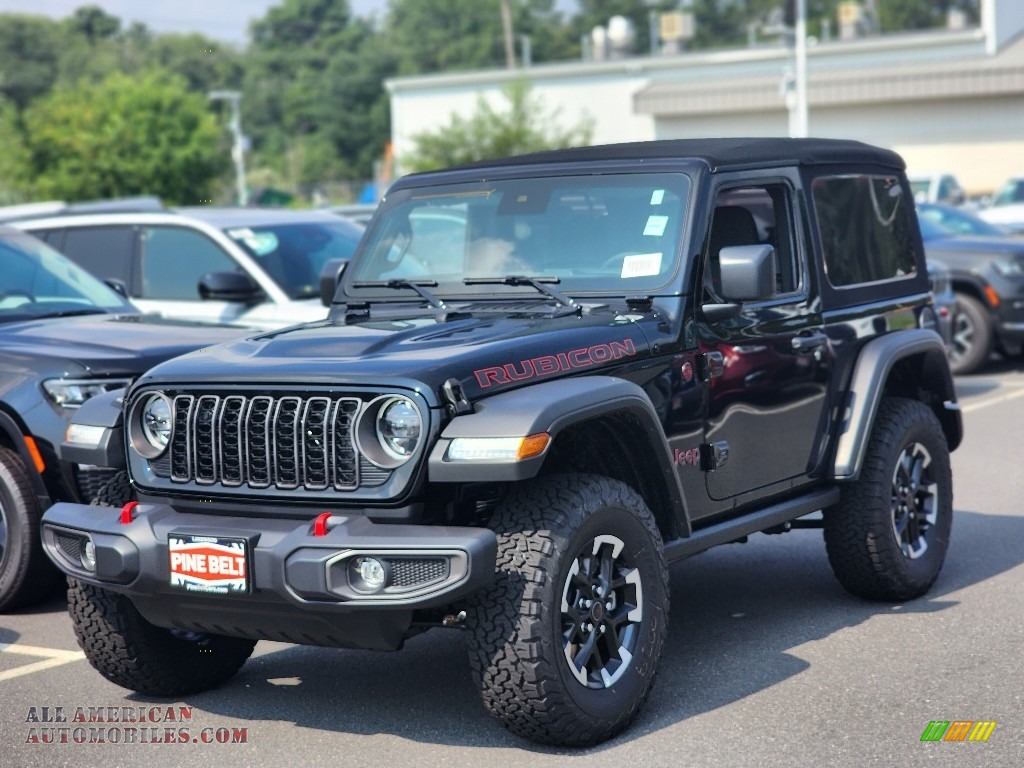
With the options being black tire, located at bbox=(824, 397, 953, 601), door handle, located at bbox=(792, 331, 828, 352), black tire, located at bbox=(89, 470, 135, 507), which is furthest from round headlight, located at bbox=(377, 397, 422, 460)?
black tire, located at bbox=(824, 397, 953, 601)

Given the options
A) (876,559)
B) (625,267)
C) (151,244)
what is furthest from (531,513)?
(151,244)

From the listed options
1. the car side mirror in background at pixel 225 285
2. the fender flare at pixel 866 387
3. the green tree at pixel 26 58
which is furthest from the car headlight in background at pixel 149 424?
the green tree at pixel 26 58

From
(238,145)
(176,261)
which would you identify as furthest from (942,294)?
(238,145)

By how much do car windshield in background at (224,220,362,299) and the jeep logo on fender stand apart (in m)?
5.17

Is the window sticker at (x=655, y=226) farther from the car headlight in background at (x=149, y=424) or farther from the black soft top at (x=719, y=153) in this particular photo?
the car headlight in background at (x=149, y=424)

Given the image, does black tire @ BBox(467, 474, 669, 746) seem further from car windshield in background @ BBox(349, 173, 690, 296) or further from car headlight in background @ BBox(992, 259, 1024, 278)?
car headlight in background @ BBox(992, 259, 1024, 278)

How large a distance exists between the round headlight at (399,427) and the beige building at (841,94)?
38130 mm

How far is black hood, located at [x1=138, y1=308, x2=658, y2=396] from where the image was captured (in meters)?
4.75

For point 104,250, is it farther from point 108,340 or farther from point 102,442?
point 102,442

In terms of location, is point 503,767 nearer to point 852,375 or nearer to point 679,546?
point 679,546

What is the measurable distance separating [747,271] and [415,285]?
4.55 feet

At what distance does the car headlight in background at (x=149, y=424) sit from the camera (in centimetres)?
514

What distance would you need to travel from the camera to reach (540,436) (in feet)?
15.0

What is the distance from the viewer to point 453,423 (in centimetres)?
461
